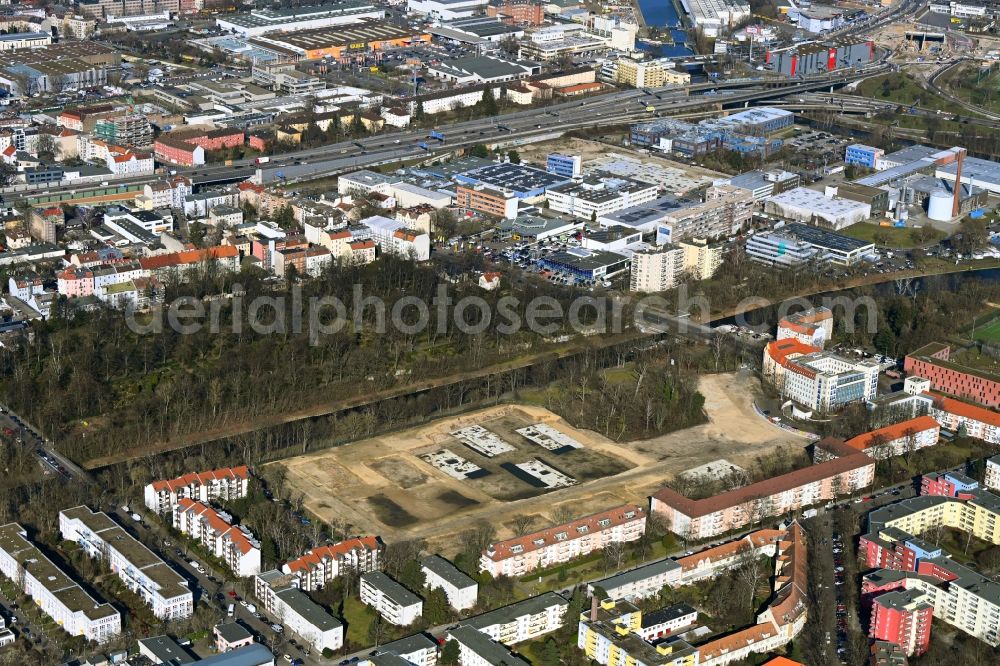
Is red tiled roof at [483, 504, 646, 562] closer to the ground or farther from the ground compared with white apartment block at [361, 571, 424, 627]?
farther from the ground

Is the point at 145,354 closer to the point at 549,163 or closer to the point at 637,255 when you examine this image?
the point at 637,255

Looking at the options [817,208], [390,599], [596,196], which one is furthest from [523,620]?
[817,208]

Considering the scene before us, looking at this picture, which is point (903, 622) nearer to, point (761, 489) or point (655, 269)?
point (761, 489)

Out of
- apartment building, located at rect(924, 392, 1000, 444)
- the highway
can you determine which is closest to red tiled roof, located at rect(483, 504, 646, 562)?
apartment building, located at rect(924, 392, 1000, 444)

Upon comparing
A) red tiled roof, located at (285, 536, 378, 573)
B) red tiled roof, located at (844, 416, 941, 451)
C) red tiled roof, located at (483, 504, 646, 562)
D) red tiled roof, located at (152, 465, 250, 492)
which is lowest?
red tiled roof, located at (844, 416, 941, 451)

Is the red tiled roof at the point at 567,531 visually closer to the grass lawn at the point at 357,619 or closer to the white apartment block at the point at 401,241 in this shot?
the grass lawn at the point at 357,619

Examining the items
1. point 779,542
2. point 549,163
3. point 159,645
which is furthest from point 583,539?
point 549,163

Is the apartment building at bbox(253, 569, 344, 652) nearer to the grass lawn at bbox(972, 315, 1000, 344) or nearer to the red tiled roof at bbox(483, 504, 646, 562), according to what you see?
the red tiled roof at bbox(483, 504, 646, 562)
